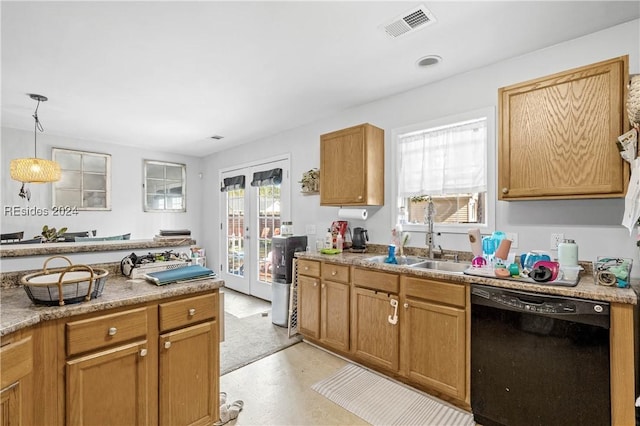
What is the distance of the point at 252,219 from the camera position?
4879mm

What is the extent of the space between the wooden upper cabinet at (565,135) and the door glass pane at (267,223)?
120 inches

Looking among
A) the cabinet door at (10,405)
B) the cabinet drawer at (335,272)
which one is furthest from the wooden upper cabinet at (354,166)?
the cabinet door at (10,405)

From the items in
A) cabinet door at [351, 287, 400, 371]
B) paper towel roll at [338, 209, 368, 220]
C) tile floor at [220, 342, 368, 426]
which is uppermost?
paper towel roll at [338, 209, 368, 220]

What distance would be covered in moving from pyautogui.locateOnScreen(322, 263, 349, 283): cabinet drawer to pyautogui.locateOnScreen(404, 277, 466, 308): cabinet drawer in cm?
59

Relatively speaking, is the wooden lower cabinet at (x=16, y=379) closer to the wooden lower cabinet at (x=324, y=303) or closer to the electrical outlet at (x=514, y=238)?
the wooden lower cabinet at (x=324, y=303)

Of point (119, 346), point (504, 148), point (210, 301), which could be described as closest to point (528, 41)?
point (504, 148)

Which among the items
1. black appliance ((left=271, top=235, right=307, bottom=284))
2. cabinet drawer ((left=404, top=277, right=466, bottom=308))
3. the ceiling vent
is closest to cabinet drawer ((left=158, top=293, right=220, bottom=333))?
cabinet drawer ((left=404, top=277, right=466, bottom=308))

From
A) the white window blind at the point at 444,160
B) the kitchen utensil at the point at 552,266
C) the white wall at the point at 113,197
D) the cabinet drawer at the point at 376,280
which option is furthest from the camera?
the white wall at the point at 113,197

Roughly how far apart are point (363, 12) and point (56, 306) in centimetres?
220

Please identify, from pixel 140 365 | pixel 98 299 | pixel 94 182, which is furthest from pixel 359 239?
pixel 94 182

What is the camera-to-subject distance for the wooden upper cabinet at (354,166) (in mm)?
2904

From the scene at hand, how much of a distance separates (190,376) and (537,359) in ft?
6.31

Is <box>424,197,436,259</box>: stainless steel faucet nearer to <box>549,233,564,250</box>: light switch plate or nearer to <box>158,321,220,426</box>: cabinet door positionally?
<box>549,233,564,250</box>: light switch plate

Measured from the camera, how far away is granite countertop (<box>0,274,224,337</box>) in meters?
1.19
